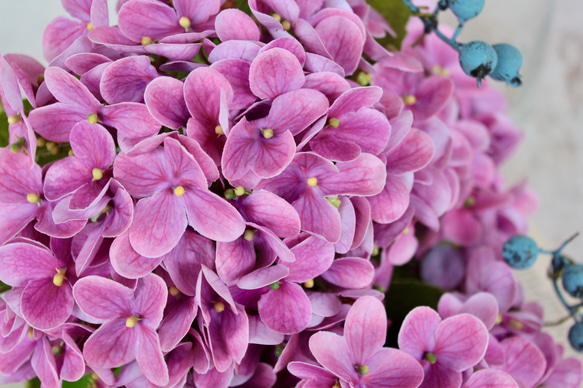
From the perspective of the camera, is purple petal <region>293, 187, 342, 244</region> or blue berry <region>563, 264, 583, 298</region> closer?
purple petal <region>293, 187, 342, 244</region>

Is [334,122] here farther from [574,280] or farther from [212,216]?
[574,280]

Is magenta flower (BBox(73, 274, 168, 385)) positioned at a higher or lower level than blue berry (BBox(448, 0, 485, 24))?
lower

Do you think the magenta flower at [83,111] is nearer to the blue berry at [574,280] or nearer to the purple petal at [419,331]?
the purple petal at [419,331]

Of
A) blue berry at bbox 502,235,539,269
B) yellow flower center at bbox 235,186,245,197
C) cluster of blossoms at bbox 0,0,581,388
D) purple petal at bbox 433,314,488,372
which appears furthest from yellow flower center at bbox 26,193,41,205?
blue berry at bbox 502,235,539,269

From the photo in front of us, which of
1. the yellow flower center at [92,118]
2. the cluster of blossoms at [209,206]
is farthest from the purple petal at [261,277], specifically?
the yellow flower center at [92,118]

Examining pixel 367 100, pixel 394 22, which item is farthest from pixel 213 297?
pixel 394 22

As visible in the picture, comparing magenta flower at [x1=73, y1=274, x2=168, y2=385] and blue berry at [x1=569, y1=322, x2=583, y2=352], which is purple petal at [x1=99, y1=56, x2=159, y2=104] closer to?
magenta flower at [x1=73, y1=274, x2=168, y2=385]
